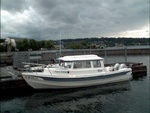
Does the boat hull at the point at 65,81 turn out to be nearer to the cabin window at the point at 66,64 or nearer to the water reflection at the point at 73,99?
the water reflection at the point at 73,99

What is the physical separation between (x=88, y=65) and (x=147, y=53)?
76.1 metres

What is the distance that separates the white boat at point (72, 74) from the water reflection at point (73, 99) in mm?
619

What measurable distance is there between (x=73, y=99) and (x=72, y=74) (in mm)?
3137

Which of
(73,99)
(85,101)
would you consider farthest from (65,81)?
(85,101)

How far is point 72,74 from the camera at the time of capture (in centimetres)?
1823

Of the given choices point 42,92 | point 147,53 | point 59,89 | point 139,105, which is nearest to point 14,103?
point 42,92

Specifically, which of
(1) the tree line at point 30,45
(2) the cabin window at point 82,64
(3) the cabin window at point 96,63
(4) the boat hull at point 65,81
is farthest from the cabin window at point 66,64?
(1) the tree line at point 30,45

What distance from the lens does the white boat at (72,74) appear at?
1745cm

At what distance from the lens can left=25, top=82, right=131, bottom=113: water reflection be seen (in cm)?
1371

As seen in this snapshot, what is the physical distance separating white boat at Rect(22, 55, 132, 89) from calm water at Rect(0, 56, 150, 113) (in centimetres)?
65

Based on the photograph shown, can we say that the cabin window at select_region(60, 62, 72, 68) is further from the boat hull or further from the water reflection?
the water reflection

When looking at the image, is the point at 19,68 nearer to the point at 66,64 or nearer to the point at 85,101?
the point at 66,64

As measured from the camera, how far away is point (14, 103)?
48.6 ft

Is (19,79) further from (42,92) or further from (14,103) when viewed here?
(14,103)
